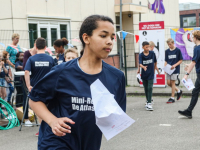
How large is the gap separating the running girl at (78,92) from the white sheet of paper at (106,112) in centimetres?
9

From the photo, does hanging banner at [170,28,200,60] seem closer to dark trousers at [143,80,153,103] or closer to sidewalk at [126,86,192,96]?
sidewalk at [126,86,192,96]

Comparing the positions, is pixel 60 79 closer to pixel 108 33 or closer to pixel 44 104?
pixel 44 104

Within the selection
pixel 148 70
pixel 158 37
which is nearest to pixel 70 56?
pixel 148 70

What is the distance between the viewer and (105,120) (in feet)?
8.32

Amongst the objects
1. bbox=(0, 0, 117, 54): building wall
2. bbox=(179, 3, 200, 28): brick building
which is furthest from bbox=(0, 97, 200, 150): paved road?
bbox=(179, 3, 200, 28): brick building

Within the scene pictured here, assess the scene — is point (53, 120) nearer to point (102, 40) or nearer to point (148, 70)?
point (102, 40)

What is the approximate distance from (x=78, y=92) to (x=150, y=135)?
4.27 m

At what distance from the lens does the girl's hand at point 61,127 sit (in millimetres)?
2479

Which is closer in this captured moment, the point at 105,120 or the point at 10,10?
the point at 105,120

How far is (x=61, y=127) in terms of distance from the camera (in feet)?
8.13

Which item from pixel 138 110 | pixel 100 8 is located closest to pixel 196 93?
pixel 138 110

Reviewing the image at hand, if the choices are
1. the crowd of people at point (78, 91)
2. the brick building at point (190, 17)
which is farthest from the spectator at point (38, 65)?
the brick building at point (190, 17)

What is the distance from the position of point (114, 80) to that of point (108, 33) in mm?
391

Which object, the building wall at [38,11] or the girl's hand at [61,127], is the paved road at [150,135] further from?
the building wall at [38,11]
